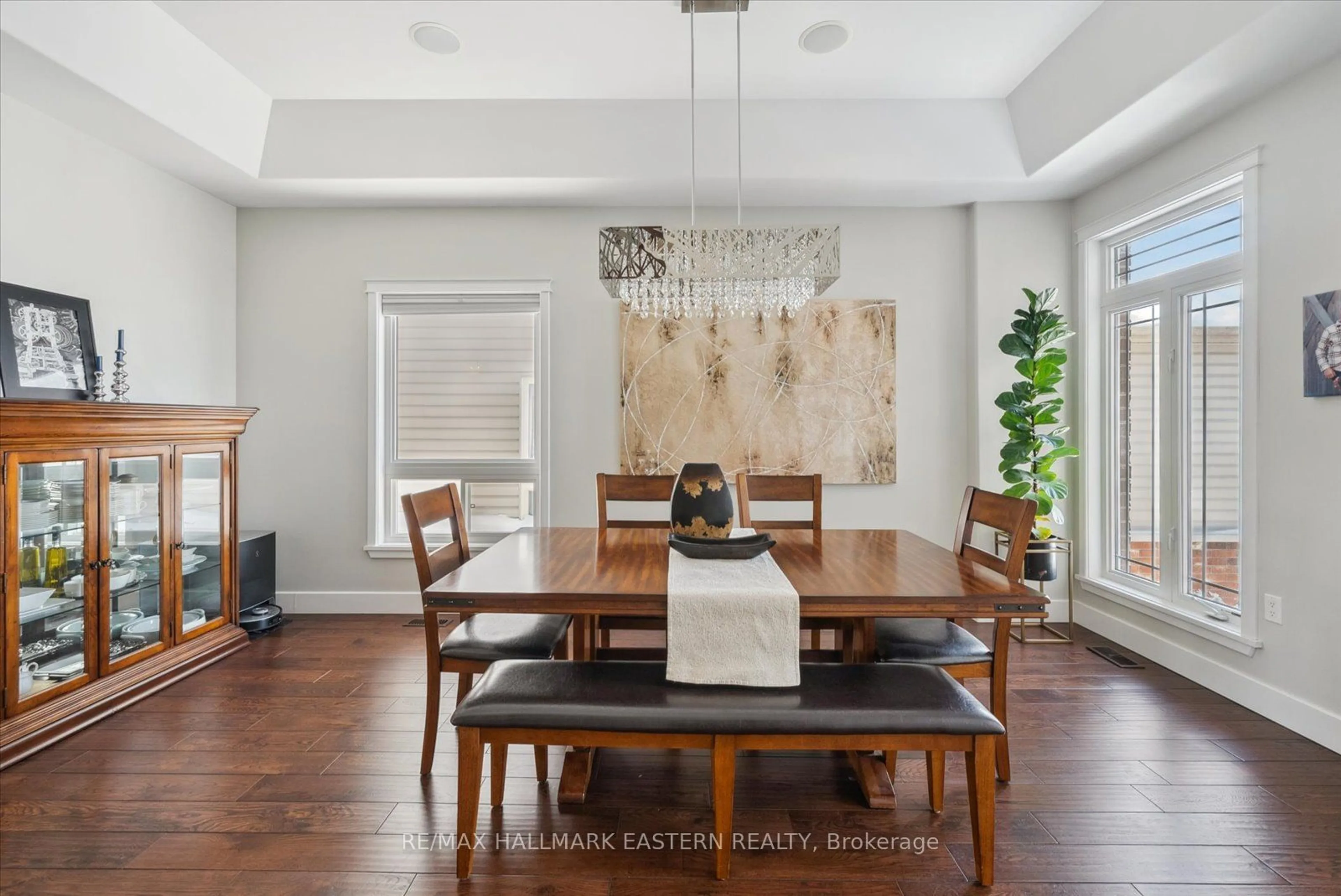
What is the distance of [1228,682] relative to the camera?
8.87ft

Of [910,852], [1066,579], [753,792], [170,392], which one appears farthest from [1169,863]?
[170,392]

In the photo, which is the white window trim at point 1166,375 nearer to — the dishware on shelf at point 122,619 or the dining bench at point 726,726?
the dining bench at point 726,726

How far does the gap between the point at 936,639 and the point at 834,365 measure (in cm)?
211

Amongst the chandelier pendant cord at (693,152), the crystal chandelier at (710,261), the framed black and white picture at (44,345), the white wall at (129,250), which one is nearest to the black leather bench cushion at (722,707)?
the crystal chandelier at (710,261)

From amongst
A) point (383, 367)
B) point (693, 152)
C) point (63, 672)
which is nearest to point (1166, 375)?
point (693, 152)

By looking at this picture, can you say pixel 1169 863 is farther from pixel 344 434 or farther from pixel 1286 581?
pixel 344 434

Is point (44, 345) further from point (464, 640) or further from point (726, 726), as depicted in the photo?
point (726, 726)

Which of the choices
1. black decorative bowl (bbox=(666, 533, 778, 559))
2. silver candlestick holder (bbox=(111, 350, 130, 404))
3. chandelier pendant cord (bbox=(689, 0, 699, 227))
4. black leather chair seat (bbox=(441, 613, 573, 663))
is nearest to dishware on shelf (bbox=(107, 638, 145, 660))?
silver candlestick holder (bbox=(111, 350, 130, 404))

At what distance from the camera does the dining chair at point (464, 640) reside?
202 cm

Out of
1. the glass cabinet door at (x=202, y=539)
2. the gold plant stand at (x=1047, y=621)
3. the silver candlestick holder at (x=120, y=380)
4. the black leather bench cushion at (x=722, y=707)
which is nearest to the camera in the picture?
the black leather bench cushion at (x=722, y=707)

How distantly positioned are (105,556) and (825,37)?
3.69 meters

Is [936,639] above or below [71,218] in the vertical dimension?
below

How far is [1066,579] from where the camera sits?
3760 millimetres

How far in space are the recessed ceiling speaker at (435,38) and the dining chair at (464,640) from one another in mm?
1993
